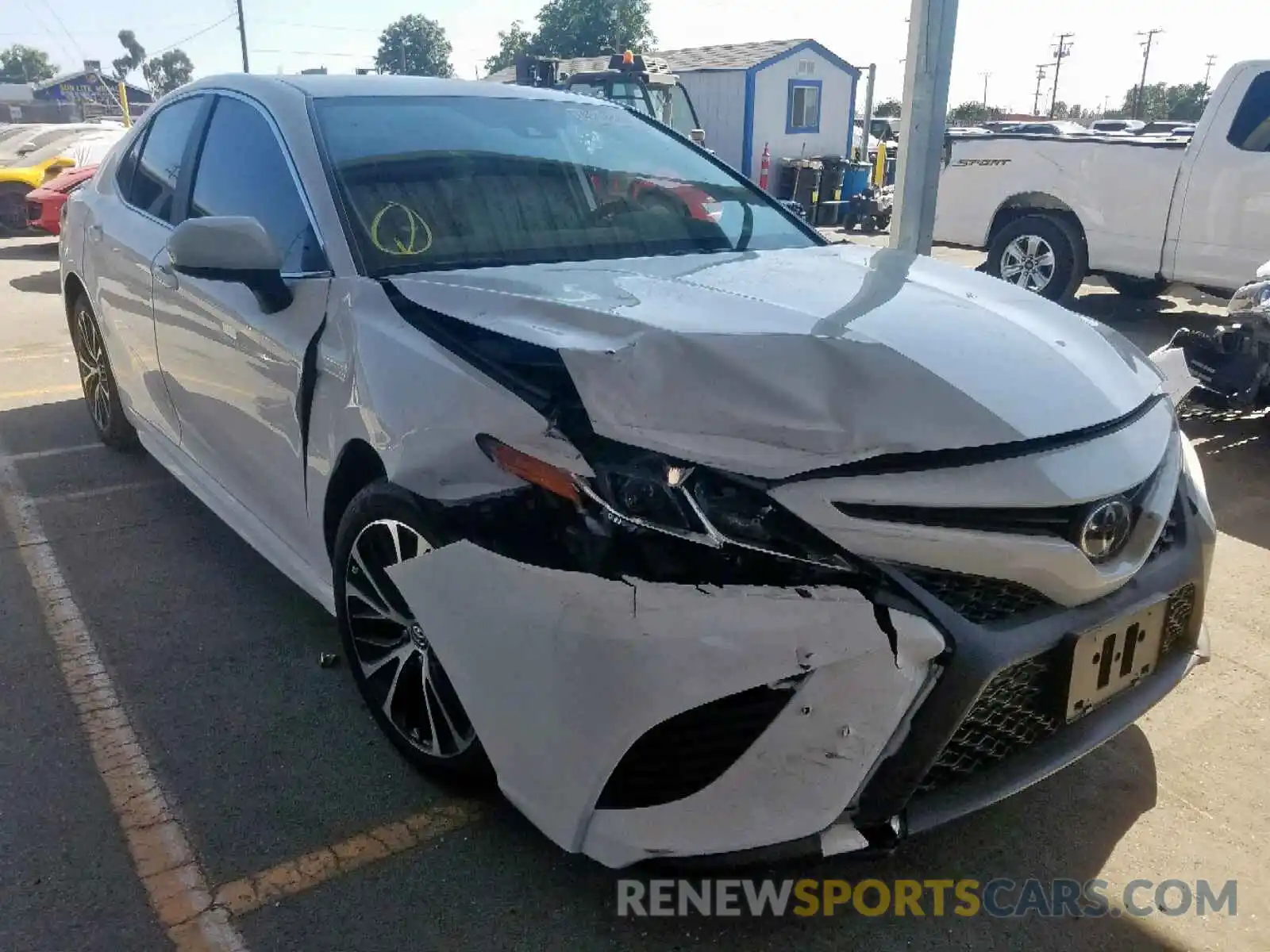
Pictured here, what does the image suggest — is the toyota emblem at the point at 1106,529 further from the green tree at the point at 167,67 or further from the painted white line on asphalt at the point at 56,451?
the green tree at the point at 167,67

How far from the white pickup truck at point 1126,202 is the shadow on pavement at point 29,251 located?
10.4m

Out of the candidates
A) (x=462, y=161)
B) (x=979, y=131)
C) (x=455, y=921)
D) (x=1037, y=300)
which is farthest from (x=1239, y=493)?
(x=979, y=131)

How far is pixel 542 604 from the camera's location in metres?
1.82

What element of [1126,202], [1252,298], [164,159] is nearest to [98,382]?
[164,159]

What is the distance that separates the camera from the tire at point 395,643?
2191 mm

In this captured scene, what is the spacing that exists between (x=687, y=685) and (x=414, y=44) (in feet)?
285

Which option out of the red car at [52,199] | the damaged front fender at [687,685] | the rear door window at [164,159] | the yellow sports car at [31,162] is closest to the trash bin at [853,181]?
the yellow sports car at [31,162]

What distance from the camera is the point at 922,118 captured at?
707 centimetres

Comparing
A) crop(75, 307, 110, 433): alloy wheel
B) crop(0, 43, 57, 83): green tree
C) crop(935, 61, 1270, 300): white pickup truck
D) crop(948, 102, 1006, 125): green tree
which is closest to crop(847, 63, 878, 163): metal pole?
crop(935, 61, 1270, 300): white pickup truck

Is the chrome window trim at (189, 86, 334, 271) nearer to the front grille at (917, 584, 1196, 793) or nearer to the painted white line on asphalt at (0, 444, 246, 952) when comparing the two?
the painted white line on asphalt at (0, 444, 246, 952)

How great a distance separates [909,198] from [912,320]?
218 inches

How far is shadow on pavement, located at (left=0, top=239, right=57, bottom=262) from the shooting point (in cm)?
1202

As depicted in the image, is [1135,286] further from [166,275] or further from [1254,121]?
[166,275]

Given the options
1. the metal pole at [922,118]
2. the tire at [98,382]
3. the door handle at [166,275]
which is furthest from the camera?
the metal pole at [922,118]
